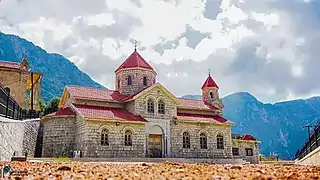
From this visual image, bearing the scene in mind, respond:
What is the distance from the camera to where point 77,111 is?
28984 millimetres

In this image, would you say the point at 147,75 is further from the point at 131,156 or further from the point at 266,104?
the point at 266,104

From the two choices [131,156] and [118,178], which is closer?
[118,178]

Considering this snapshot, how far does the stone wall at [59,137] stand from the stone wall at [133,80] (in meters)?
7.88

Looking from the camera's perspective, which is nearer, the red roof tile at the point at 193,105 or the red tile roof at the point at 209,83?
the red roof tile at the point at 193,105

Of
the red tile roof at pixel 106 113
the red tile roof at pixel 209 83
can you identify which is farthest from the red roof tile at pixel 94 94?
the red tile roof at pixel 209 83

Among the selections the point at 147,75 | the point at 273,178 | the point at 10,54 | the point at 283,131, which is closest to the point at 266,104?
the point at 283,131

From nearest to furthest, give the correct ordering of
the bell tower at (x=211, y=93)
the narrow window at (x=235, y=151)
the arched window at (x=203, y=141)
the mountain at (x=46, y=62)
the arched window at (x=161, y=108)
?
the arched window at (x=161, y=108) → the arched window at (x=203, y=141) → the narrow window at (x=235, y=151) → the bell tower at (x=211, y=93) → the mountain at (x=46, y=62)

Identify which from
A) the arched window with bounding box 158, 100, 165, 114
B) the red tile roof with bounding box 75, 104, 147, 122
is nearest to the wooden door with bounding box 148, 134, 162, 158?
the arched window with bounding box 158, 100, 165, 114

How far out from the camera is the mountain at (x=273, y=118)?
134 m

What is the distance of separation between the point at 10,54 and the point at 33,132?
13084 centimetres

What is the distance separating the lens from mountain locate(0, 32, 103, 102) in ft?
479

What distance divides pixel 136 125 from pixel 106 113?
8.41 ft

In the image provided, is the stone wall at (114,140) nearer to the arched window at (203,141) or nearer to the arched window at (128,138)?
the arched window at (128,138)

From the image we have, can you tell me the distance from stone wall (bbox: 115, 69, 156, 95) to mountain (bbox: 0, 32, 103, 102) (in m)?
106
